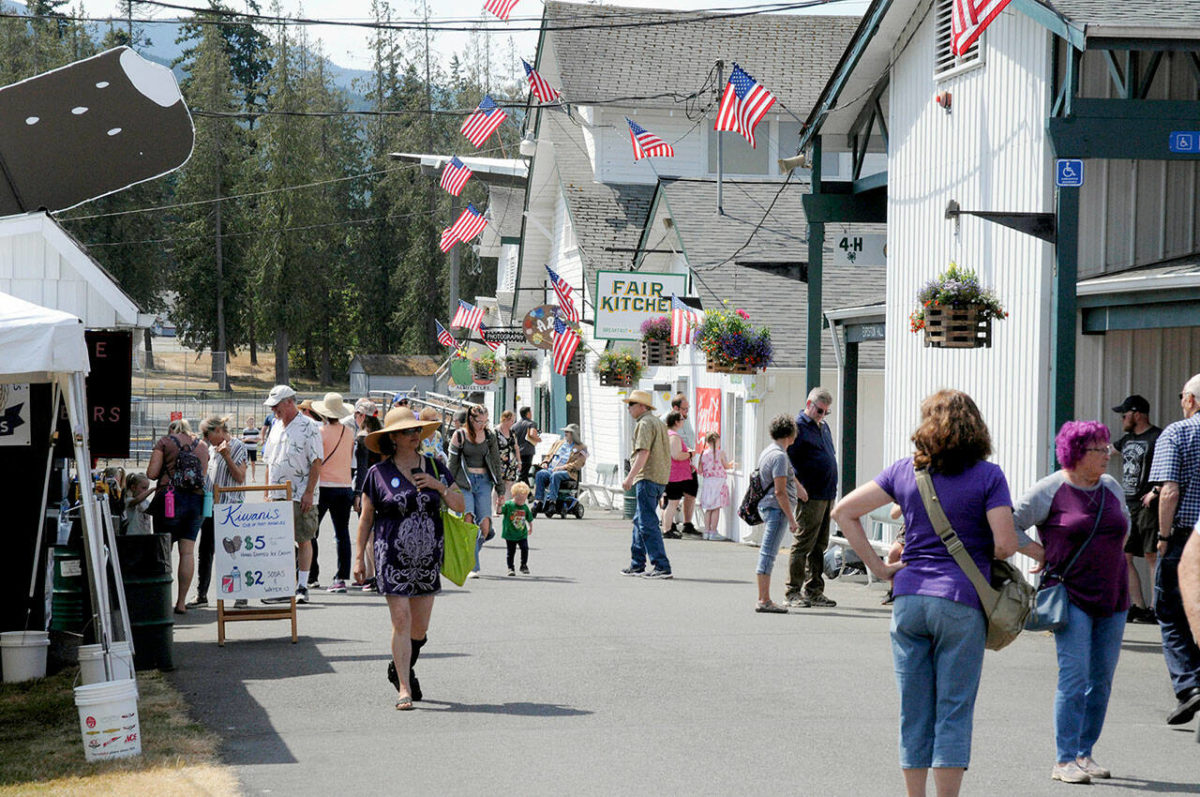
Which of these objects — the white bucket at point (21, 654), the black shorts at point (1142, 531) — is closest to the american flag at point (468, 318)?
the black shorts at point (1142, 531)

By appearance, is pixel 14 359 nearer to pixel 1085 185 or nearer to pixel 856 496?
pixel 856 496

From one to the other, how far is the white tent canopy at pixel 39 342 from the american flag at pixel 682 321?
52.2 ft

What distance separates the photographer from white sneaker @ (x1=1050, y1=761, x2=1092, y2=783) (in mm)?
6816

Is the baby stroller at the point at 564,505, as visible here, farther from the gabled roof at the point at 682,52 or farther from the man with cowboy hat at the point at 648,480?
the gabled roof at the point at 682,52

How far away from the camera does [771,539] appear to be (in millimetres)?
12781

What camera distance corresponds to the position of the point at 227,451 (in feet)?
43.4

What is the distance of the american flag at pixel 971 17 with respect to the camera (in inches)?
440

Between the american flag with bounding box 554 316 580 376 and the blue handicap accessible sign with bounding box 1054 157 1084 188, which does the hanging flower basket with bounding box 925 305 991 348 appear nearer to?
the blue handicap accessible sign with bounding box 1054 157 1084 188

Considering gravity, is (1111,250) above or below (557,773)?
above

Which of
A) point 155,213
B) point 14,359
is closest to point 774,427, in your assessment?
point 14,359

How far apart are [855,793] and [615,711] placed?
7.10ft

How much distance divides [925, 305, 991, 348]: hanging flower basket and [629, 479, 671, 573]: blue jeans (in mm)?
3803

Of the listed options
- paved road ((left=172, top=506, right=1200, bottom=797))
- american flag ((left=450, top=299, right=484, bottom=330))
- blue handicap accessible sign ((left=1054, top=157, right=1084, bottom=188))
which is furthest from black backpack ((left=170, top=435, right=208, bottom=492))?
american flag ((left=450, top=299, right=484, bottom=330))

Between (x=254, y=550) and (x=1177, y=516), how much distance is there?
6916mm
